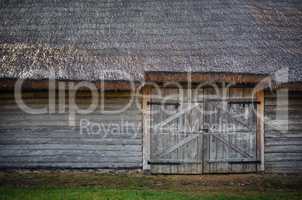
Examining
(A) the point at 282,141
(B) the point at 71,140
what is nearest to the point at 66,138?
(B) the point at 71,140

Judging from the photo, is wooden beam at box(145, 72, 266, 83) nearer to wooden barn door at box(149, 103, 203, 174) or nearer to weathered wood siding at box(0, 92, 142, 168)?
wooden barn door at box(149, 103, 203, 174)

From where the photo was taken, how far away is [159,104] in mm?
11680

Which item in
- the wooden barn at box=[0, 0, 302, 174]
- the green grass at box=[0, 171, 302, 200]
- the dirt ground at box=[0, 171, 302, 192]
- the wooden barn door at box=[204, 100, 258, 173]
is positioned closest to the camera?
the green grass at box=[0, 171, 302, 200]

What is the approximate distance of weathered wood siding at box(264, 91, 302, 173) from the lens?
39.2 feet

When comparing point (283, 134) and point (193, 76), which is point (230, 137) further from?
point (193, 76)

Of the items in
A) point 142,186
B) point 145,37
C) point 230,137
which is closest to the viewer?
point 142,186

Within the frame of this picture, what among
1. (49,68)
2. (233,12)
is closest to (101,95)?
(49,68)

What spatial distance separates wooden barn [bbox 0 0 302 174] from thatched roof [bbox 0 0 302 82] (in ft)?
0.13

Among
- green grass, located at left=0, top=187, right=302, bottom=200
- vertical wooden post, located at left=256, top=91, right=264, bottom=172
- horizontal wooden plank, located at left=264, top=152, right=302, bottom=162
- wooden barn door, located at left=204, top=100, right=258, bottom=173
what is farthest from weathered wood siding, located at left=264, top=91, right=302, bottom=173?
green grass, located at left=0, top=187, right=302, bottom=200

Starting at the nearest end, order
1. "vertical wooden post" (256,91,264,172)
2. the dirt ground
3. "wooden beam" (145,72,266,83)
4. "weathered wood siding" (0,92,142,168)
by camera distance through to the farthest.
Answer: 1. the dirt ground
2. "wooden beam" (145,72,266,83)
3. "weathered wood siding" (0,92,142,168)
4. "vertical wooden post" (256,91,264,172)

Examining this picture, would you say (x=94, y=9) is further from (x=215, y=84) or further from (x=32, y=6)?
(x=215, y=84)

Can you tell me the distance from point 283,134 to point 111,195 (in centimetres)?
504

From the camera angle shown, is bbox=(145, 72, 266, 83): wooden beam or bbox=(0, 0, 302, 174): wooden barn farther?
bbox=(0, 0, 302, 174): wooden barn

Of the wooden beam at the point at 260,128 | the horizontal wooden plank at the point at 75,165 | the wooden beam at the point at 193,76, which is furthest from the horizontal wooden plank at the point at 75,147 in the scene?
the wooden beam at the point at 260,128
